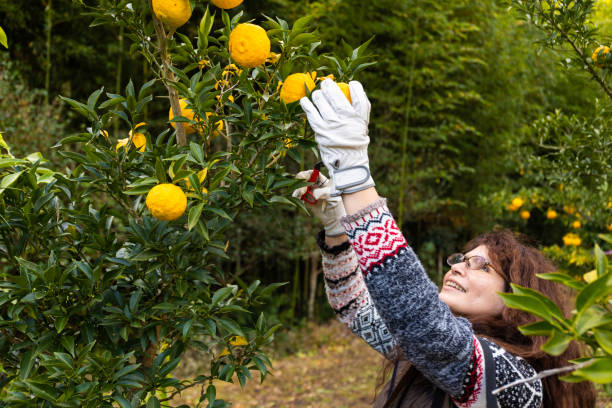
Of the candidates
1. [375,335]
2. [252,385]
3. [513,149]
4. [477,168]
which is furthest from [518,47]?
[375,335]

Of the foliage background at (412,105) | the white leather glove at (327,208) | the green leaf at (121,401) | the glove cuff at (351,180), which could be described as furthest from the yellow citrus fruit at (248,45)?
the foliage background at (412,105)

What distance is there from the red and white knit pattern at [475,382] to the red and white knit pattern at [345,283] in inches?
14.5

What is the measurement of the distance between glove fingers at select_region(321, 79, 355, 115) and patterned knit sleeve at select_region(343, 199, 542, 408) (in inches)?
6.6

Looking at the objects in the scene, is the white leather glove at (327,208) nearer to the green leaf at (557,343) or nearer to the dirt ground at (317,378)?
the green leaf at (557,343)

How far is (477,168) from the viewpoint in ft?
17.6

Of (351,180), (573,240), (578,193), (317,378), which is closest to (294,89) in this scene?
(351,180)

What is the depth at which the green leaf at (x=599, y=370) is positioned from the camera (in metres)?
0.43

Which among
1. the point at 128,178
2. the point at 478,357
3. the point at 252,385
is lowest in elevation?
the point at 252,385

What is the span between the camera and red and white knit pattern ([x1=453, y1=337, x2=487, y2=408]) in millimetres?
862

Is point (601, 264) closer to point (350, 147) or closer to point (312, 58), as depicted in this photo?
point (350, 147)

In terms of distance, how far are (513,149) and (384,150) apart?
1240mm

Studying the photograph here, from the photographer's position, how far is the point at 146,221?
89 centimetres

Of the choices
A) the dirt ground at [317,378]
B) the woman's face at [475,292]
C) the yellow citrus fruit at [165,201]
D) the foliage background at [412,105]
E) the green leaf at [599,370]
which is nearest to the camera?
the green leaf at [599,370]

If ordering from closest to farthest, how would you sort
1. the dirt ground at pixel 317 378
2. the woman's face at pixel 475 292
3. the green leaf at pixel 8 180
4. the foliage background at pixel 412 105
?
the green leaf at pixel 8 180
the woman's face at pixel 475 292
the dirt ground at pixel 317 378
the foliage background at pixel 412 105
